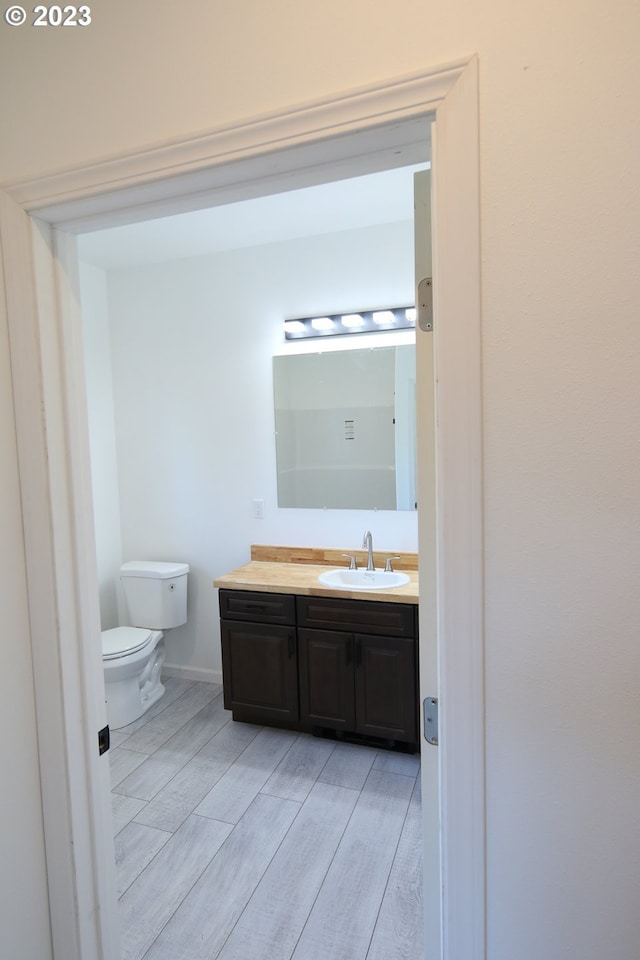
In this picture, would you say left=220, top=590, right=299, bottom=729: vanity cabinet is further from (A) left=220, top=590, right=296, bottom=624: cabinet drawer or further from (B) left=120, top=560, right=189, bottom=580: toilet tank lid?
(B) left=120, top=560, right=189, bottom=580: toilet tank lid

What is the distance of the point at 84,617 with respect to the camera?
1069 millimetres

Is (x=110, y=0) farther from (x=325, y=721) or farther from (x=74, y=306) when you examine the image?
(x=325, y=721)

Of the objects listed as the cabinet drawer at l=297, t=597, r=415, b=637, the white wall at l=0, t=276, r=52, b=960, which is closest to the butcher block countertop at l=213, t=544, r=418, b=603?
the cabinet drawer at l=297, t=597, r=415, b=637

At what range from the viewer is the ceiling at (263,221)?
2.27m

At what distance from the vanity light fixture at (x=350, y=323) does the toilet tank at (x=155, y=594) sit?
1.63m

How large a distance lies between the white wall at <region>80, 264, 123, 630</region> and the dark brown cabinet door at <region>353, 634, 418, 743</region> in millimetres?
1836

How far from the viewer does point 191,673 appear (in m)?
3.34

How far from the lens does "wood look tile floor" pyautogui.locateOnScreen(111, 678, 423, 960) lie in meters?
1.58

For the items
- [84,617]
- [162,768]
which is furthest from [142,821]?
[84,617]

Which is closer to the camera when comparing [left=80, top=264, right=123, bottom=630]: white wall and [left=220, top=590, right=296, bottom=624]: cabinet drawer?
[left=220, top=590, right=296, bottom=624]: cabinet drawer

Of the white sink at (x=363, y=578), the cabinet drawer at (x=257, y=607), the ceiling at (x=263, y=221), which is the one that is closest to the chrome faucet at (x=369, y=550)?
the white sink at (x=363, y=578)

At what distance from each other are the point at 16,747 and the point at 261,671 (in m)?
1.68

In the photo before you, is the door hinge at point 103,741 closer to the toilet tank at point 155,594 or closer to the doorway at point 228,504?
the doorway at point 228,504

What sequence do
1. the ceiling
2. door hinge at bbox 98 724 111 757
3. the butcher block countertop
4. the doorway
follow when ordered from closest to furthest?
door hinge at bbox 98 724 111 757 → the doorway → the ceiling → the butcher block countertop
